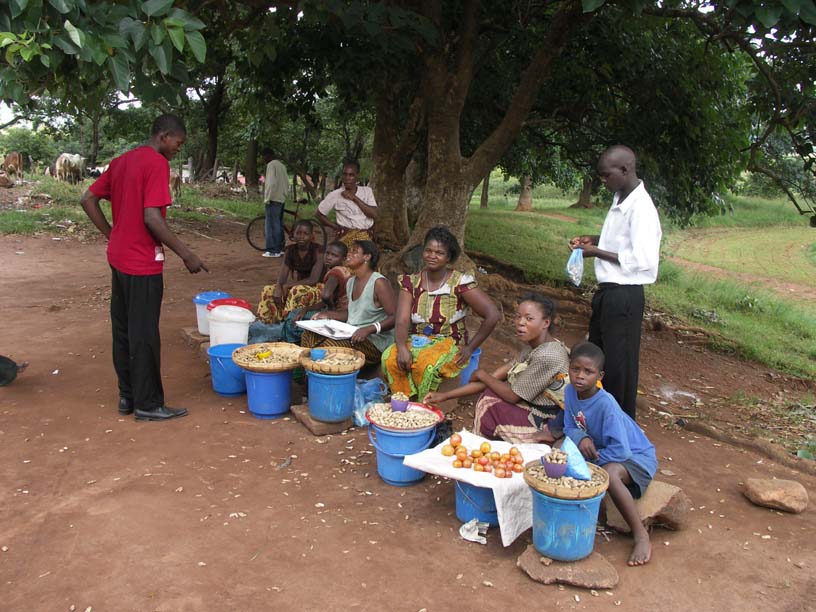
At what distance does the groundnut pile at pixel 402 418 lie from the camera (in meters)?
3.41

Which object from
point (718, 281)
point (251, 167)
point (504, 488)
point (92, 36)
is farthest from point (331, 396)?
point (251, 167)

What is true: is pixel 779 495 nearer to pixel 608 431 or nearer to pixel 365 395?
pixel 608 431

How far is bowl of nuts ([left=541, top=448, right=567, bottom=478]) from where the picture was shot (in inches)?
107

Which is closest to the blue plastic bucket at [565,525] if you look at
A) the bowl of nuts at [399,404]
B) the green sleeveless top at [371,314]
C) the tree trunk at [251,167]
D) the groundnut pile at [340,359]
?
the bowl of nuts at [399,404]

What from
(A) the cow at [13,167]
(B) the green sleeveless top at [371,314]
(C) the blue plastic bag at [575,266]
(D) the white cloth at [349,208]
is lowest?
(B) the green sleeveless top at [371,314]

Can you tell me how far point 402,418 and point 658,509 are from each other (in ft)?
4.18

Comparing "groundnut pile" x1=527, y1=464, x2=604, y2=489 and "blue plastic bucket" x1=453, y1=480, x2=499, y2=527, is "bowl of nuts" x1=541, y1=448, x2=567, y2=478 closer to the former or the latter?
"groundnut pile" x1=527, y1=464, x2=604, y2=489

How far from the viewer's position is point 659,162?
25.8 feet

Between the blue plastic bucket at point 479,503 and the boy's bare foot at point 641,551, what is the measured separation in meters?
0.59

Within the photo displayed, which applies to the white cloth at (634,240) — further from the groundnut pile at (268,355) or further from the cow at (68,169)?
the cow at (68,169)

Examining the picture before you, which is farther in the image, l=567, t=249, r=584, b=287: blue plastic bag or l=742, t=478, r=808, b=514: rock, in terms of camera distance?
l=567, t=249, r=584, b=287: blue plastic bag

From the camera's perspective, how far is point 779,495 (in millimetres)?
3426

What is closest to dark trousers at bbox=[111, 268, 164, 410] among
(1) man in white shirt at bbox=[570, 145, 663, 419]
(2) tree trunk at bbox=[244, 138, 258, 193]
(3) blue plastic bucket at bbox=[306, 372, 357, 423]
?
(3) blue plastic bucket at bbox=[306, 372, 357, 423]

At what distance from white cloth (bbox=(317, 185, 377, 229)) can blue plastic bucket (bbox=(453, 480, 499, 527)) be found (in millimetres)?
4430
